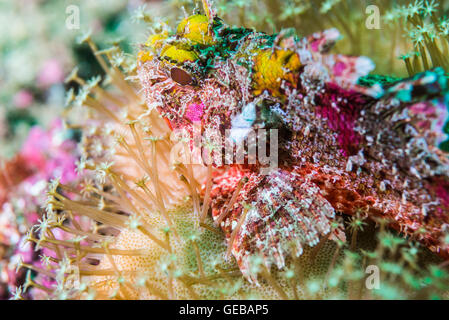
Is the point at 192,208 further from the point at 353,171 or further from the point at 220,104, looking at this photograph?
the point at 353,171

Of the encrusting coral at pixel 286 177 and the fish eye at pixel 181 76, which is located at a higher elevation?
the fish eye at pixel 181 76

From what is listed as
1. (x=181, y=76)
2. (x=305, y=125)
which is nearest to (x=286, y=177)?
(x=305, y=125)

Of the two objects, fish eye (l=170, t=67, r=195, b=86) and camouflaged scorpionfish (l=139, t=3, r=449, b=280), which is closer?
camouflaged scorpionfish (l=139, t=3, r=449, b=280)

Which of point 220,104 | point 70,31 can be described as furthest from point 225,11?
point 70,31

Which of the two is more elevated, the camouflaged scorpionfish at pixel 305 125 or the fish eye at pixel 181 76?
the fish eye at pixel 181 76

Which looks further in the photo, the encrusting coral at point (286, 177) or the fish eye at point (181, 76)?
the fish eye at point (181, 76)

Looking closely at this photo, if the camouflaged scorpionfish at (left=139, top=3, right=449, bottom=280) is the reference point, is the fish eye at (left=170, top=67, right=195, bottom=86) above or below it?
above
